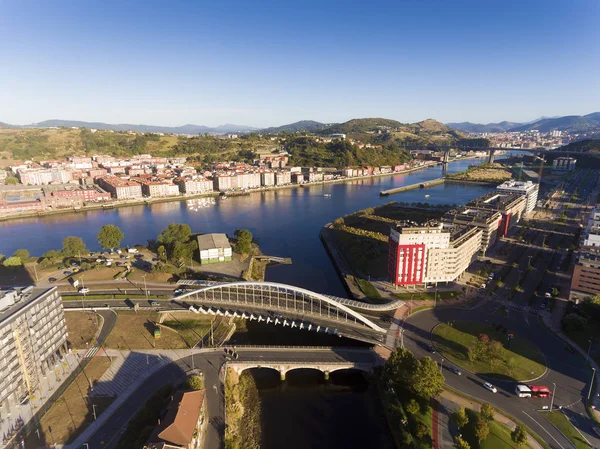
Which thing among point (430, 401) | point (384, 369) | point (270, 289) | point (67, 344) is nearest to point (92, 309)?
point (67, 344)

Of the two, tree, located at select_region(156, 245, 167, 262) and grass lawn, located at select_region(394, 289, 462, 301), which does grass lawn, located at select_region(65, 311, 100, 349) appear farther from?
grass lawn, located at select_region(394, 289, 462, 301)

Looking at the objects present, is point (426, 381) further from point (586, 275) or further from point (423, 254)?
point (586, 275)

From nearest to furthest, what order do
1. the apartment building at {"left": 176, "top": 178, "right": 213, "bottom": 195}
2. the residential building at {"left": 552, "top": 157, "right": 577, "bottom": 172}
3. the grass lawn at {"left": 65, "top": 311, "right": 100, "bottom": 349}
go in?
1. the grass lawn at {"left": 65, "top": 311, "right": 100, "bottom": 349}
2. the apartment building at {"left": 176, "top": 178, "right": 213, "bottom": 195}
3. the residential building at {"left": 552, "top": 157, "right": 577, "bottom": 172}

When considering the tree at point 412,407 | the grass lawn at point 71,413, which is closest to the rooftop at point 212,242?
the grass lawn at point 71,413

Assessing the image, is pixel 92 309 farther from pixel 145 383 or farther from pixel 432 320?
pixel 432 320

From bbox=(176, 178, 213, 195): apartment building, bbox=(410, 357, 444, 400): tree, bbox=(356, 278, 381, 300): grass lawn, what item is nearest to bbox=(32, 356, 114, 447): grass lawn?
bbox=(410, 357, 444, 400): tree

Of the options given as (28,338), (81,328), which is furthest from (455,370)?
(81,328)
